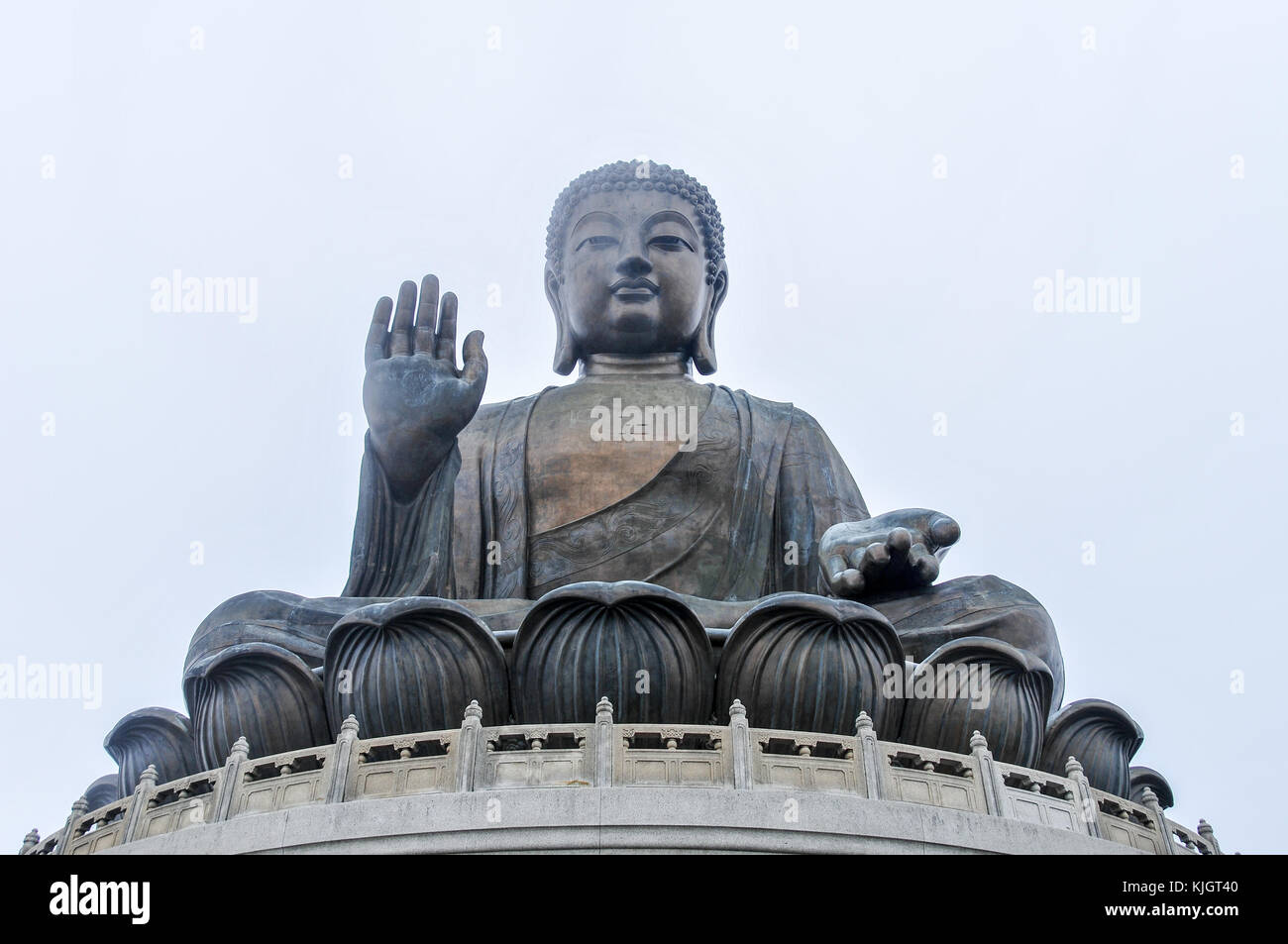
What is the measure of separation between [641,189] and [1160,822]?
252 inches

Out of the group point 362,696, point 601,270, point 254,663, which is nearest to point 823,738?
→ point 362,696

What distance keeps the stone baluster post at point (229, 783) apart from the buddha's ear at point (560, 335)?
5551 millimetres

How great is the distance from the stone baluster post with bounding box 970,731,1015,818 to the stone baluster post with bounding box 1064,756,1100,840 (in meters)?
0.37

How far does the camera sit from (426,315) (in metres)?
11.7

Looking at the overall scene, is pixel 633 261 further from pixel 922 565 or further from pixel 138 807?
pixel 138 807

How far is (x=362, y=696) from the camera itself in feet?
31.2

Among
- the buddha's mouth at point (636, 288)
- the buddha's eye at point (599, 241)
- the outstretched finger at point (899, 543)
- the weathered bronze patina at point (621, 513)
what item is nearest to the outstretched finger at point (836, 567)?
the weathered bronze patina at point (621, 513)

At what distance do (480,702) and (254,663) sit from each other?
1.18m

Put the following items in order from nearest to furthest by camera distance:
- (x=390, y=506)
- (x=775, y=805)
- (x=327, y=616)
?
(x=775, y=805)
(x=327, y=616)
(x=390, y=506)

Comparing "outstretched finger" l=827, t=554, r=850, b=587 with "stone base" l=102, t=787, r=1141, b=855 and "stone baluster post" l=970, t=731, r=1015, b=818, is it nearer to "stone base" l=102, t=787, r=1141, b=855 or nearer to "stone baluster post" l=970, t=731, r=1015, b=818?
"stone baluster post" l=970, t=731, r=1015, b=818

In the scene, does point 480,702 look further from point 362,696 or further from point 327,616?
point 327,616

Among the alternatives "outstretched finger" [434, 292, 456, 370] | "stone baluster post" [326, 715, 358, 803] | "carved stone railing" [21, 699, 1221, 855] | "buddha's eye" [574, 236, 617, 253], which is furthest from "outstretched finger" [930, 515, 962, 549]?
"buddha's eye" [574, 236, 617, 253]

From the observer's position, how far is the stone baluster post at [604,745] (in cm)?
850

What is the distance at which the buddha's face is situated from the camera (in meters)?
13.6
